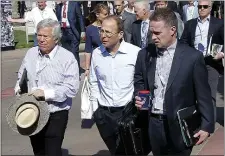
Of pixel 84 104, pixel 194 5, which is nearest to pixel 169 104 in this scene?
pixel 84 104

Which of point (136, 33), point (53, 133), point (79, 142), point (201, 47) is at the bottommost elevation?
point (79, 142)

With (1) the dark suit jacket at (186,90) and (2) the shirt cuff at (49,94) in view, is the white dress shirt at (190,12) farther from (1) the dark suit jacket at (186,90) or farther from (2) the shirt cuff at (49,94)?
(1) the dark suit jacket at (186,90)

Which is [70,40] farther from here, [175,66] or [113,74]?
[175,66]

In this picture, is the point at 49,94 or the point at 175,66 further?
the point at 49,94

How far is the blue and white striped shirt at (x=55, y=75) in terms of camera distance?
493 cm

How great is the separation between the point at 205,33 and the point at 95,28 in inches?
62.6

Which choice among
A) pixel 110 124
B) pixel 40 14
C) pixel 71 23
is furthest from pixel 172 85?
pixel 71 23

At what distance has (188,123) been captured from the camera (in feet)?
13.6

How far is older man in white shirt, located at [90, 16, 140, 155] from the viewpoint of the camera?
16.7ft

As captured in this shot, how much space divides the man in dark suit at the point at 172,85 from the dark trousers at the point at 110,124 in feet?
2.54

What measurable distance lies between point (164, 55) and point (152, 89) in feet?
0.93

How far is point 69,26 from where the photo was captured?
1282 cm

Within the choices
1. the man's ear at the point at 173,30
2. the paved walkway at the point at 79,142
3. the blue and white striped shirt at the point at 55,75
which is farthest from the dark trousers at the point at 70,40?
the man's ear at the point at 173,30

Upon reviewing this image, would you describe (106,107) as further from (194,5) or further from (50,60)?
(194,5)
